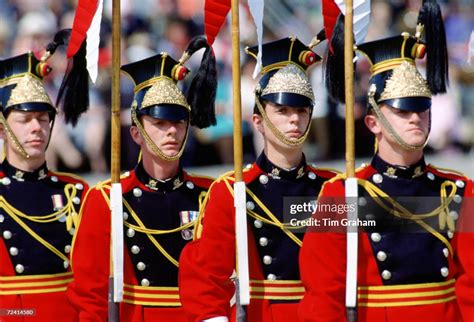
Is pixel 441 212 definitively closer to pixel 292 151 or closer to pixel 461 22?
pixel 292 151

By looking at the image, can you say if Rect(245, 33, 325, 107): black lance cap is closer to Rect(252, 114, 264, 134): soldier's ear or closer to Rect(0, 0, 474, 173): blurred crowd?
Rect(252, 114, 264, 134): soldier's ear

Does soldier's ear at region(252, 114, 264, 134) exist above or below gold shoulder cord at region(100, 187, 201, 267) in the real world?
above

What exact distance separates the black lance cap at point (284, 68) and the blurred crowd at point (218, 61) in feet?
5.51

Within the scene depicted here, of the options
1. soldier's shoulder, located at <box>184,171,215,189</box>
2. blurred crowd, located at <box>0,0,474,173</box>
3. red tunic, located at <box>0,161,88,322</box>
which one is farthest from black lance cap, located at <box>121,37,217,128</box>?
blurred crowd, located at <box>0,0,474,173</box>

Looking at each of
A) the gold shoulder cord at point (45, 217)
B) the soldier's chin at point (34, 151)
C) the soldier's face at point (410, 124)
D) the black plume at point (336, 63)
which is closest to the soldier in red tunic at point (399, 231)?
the soldier's face at point (410, 124)

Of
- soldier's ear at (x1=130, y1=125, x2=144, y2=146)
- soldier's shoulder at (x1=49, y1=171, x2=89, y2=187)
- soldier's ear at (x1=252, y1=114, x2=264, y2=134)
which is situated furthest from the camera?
soldier's shoulder at (x1=49, y1=171, x2=89, y2=187)

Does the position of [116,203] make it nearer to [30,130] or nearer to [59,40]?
[30,130]

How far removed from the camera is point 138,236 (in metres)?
8.88

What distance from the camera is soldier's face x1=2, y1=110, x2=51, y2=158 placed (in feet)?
30.7

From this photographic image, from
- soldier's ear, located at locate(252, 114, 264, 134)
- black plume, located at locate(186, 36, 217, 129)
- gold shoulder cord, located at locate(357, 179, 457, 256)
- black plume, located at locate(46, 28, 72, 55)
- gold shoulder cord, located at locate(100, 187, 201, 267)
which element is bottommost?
gold shoulder cord, located at locate(100, 187, 201, 267)

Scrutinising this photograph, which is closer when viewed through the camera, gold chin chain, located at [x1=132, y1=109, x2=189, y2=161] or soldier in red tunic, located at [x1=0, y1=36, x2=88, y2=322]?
gold chin chain, located at [x1=132, y1=109, x2=189, y2=161]

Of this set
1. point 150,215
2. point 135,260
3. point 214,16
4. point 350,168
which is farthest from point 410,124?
point 135,260

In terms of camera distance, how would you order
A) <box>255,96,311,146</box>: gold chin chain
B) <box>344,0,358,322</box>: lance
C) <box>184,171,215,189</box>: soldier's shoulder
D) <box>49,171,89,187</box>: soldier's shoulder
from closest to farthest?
<box>344,0,358,322</box>: lance → <box>255,96,311,146</box>: gold chin chain → <box>184,171,215,189</box>: soldier's shoulder → <box>49,171,89,187</box>: soldier's shoulder

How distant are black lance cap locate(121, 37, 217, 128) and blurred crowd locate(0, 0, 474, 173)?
3.84 feet
